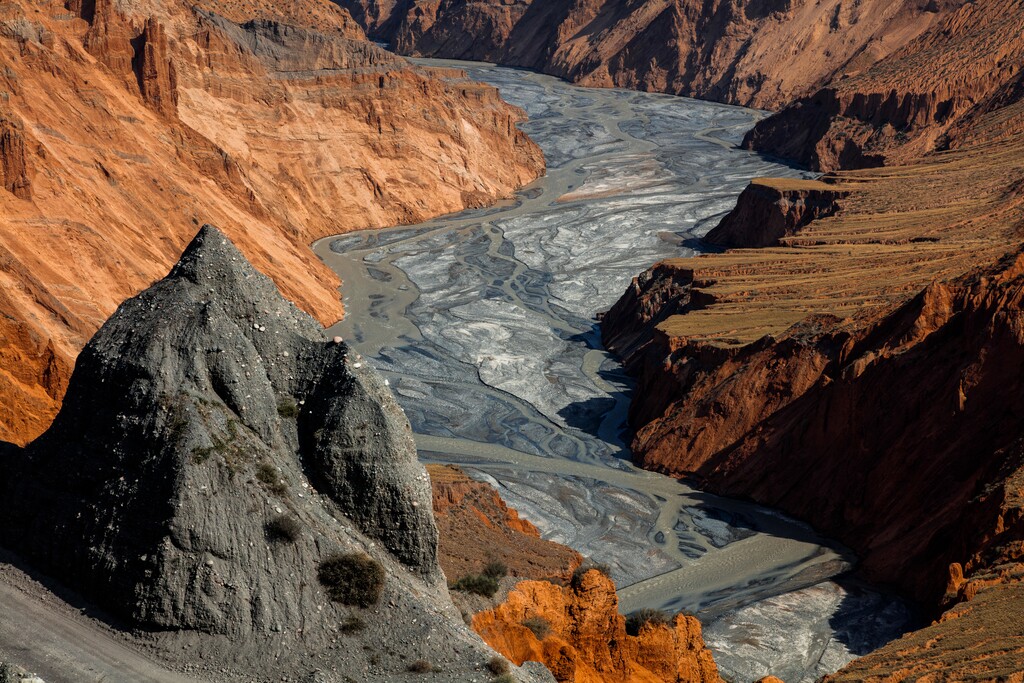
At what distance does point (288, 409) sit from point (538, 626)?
5775 millimetres

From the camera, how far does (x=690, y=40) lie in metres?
154

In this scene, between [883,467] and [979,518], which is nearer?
[979,518]

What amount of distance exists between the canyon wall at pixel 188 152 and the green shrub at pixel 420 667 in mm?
13515

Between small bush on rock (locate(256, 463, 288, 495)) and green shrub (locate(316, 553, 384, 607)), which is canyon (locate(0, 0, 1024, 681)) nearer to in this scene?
small bush on rock (locate(256, 463, 288, 495))

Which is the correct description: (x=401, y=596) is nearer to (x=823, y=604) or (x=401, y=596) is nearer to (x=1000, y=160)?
(x=823, y=604)

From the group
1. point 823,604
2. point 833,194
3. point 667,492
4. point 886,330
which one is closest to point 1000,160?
point 833,194

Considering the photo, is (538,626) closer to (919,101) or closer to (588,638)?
(588,638)

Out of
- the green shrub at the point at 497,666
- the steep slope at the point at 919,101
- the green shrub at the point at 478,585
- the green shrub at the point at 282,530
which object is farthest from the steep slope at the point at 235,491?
the steep slope at the point at 919,101

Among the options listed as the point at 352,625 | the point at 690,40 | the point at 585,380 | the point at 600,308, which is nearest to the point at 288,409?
the point at 352,625

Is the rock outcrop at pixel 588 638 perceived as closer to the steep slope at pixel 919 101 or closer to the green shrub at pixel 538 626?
the green shrub at pixel 538 626

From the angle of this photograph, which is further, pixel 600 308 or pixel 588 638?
pixel 600 308

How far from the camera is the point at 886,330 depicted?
4459 centimetres

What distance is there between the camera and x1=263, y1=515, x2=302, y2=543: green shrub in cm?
1563

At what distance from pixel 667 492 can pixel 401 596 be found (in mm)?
28191
